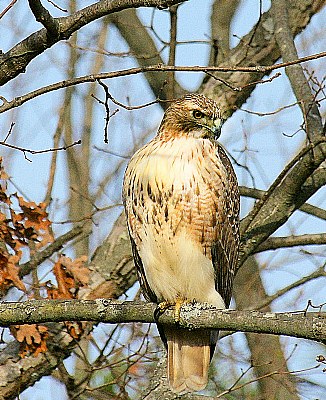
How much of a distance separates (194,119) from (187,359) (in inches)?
53.8

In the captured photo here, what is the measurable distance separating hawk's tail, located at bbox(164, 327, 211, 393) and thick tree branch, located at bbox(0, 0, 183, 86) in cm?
180

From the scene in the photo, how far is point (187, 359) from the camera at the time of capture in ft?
15.8

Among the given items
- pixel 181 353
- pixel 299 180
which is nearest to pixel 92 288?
pixel 181 353

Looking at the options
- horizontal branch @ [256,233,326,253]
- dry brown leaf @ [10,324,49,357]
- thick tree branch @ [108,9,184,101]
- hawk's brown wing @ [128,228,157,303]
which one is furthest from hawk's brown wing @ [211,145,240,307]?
thick tree branch @ [108,9,184,101]

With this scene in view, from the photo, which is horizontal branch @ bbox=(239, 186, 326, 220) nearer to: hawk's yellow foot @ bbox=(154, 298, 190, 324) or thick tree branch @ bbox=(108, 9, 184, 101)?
hawk's yellow foot @ bbox=(154, 298, 190, 324)

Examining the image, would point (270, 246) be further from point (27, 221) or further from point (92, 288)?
point (27, 221)

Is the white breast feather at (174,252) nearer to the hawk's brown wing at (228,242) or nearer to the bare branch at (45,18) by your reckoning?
the hawk's brown wing at (228,242)

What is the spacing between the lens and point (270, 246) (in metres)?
5.85

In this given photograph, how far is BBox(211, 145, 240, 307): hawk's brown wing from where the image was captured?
4574 mm

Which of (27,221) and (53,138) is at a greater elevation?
(53,138)

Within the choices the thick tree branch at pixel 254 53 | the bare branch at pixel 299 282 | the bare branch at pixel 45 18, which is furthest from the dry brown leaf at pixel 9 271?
the thick tree branch at pixel 254 53

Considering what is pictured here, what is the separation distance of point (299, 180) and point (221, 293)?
3.52 ft

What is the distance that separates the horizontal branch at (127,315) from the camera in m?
3.24

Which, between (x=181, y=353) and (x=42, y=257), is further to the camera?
(x=42, y=257)
